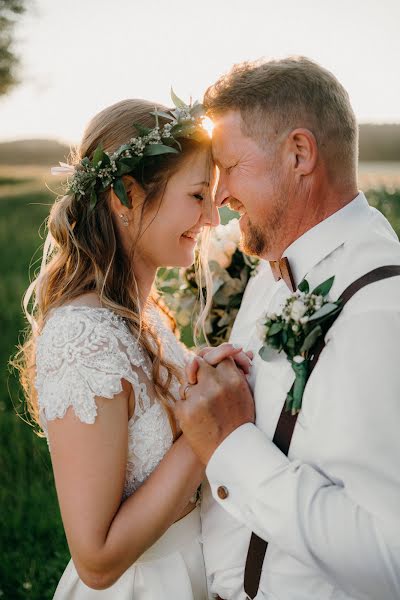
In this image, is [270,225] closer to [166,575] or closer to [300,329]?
[300,329]

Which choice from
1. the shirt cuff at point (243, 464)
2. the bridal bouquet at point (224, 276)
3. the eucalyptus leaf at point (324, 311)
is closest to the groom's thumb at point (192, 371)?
the shirt cuff at point (243, 464)

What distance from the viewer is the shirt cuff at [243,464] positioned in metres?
2.11

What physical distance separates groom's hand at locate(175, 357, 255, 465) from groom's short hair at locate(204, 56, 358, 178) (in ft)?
3.27

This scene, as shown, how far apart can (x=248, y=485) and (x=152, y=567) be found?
926 mm

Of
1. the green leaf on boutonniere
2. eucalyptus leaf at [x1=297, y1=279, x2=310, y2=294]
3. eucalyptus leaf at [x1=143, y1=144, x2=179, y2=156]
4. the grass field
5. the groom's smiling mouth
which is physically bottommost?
the grass field

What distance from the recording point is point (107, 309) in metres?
2.66

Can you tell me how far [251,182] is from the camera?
2674mm

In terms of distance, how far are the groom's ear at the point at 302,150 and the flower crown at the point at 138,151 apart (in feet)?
1.76

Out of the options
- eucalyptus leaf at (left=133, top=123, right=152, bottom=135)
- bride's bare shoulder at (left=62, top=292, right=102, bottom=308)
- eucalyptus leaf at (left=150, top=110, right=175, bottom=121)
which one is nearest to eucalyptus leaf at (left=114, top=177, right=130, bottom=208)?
eucalyptus leaf at (left=133, top=123, right=152, bottom=135)

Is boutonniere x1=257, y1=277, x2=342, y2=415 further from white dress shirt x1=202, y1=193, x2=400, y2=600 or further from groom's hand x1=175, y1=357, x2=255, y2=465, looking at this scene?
groom's hand x1=175, y1=357, x2=255, y2=465

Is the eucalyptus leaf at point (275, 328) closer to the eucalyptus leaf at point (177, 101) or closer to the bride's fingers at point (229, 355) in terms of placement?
the bride's fingers at point (229, 355)

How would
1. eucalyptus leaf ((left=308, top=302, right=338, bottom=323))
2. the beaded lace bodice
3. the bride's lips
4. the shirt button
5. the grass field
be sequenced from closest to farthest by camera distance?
eucalyptus leaf ((left=308, top=302, right=338, bottom=323))
the shirt button
the beaded lace bodice
the bride's lips
the grass field

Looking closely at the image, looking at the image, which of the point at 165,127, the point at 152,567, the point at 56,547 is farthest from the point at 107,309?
the point at 56,547

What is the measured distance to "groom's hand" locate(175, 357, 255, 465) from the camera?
2316 mm
